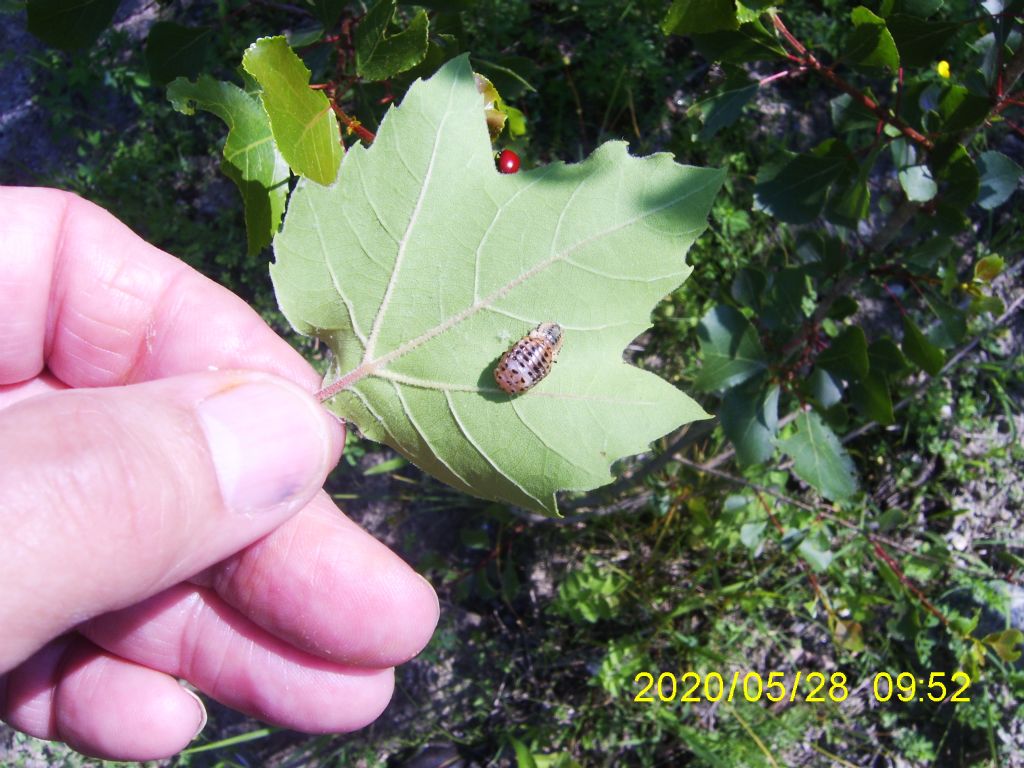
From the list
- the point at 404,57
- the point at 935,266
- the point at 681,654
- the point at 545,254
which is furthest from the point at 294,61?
the point at 681,654

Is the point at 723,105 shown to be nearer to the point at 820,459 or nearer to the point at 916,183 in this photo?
the point at 916,183

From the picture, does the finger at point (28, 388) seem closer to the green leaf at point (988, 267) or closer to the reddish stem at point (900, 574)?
the green leaf at point (988, 267)

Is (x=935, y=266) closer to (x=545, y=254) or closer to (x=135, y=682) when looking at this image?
(x=545, y=254)

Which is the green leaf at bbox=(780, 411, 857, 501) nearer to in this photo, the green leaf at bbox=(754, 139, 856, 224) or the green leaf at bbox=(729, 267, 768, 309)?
the green leaf at bbox=(729, 267, 768, 309)

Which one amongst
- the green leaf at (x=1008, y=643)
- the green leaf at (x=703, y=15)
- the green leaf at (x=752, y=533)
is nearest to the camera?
the green leaf at (x=703, y=15)

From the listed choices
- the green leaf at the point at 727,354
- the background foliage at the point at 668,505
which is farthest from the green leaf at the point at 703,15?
the background foliage at the point at 668,505

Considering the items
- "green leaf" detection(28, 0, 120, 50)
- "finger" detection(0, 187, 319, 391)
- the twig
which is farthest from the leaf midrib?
the twig

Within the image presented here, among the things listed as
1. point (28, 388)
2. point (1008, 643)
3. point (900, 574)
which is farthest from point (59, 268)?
point (1008, 643)
